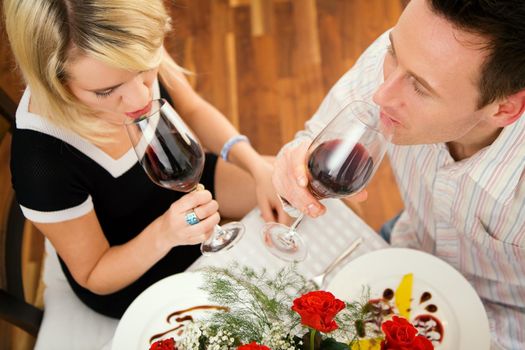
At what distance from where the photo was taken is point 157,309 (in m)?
1.07

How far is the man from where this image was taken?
915 millimetres

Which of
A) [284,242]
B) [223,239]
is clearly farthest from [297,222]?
[223,239]

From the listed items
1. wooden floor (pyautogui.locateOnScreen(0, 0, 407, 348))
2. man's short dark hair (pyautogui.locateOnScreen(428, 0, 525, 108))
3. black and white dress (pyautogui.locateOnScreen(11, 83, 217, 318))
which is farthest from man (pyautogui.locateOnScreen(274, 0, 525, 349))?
wooden floor (pyautogui.locateOnScreen(0, 0, 407, 348))

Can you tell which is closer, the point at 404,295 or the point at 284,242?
the point at 404,295

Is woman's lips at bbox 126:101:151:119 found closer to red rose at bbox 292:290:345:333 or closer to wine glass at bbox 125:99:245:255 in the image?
wine glass at bbox 125:99:245:255

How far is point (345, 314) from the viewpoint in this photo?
853 millimetres

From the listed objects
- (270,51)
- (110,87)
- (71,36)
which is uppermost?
(71,36)

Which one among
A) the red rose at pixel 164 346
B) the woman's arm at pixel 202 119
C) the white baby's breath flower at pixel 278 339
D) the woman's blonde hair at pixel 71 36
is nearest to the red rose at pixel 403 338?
the white baby's breath flower at pixel 278 339

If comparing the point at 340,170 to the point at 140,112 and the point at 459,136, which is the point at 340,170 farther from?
the point at 140,112

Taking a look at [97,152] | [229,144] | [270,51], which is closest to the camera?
[97,152]

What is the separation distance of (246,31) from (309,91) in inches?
19.6

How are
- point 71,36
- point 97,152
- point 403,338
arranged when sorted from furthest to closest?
point 97,152
point 71,36
point 403,338

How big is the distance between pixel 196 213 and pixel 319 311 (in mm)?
455

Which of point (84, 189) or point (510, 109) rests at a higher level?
point (510, 109)
